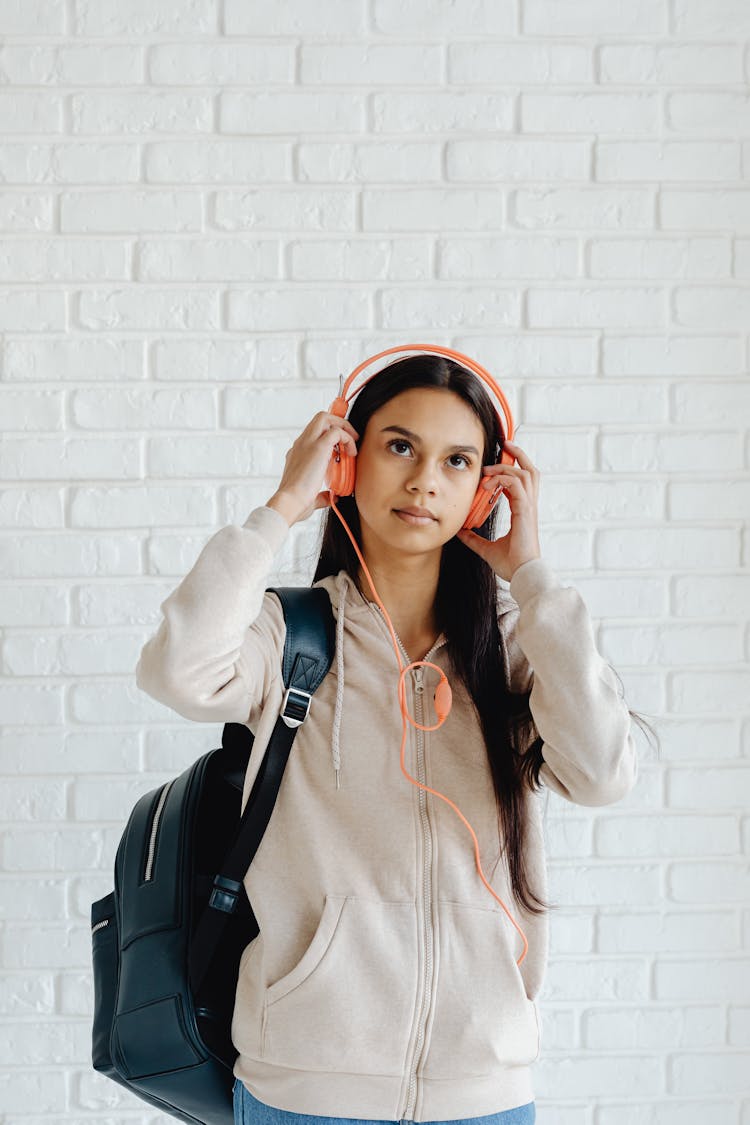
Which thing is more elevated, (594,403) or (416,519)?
(594,403)

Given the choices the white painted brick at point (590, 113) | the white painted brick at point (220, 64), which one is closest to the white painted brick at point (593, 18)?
the white painted brick at point (590, 113)

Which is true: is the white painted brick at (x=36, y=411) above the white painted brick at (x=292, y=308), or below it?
below

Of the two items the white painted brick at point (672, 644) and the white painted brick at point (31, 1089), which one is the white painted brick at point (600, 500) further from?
the white painted brick at point (31, 1089)

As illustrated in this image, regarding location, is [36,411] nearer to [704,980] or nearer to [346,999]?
[346,999]

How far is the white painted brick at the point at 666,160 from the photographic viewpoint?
1.97 m

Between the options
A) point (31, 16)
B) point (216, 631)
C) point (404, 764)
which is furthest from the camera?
point (31, 16)

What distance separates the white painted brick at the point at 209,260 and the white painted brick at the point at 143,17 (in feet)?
1.22

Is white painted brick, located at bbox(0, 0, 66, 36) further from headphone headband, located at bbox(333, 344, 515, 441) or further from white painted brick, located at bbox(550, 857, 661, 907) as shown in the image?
white painted brick, located at bbox(550, 857, 661, 907)

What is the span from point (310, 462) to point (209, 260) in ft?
2.45

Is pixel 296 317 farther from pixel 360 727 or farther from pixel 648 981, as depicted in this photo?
pixel 648 981

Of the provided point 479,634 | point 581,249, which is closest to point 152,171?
point 581,249

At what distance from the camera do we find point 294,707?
4.32 feet

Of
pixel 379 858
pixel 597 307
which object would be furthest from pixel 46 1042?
pixel 597 307

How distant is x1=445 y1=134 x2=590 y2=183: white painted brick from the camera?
194cm
